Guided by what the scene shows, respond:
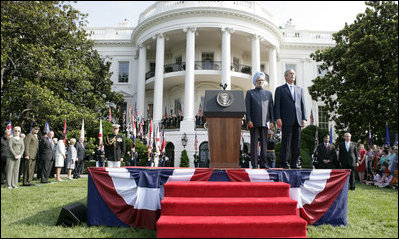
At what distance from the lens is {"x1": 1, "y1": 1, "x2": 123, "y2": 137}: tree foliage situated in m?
13.6

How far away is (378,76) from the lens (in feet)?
51.2

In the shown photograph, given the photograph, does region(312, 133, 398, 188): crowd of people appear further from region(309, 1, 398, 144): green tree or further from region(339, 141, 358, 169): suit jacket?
region(309, 1, 398, 144): green tree

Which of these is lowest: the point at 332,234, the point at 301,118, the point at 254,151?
the point at 332,234

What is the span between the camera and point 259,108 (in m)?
5.47

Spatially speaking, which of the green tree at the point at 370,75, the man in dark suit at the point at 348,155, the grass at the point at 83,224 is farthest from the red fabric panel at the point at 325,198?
the green tree at the point at 370,75

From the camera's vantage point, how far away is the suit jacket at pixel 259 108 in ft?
17.9

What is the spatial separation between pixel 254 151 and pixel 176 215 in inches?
94.5

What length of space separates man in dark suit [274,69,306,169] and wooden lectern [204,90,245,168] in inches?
30.1

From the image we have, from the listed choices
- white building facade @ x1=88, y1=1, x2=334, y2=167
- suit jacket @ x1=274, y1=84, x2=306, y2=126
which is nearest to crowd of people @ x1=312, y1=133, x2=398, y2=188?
suit jacket @ x1=274, y1=84, x2=306, y2=126

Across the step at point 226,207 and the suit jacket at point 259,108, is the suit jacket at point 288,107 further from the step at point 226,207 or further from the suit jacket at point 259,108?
the step at point 226,207

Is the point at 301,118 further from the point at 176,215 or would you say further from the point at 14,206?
the point at 14,206

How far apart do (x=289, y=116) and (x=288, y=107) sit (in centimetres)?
17

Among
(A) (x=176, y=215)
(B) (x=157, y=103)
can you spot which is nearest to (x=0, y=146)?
(A) (x=176, y=215)

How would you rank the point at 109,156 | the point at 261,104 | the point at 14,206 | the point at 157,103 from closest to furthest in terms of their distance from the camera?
the point at 14,206 < the point at 261,104 < the point at 109,156 < the point at 157,103
